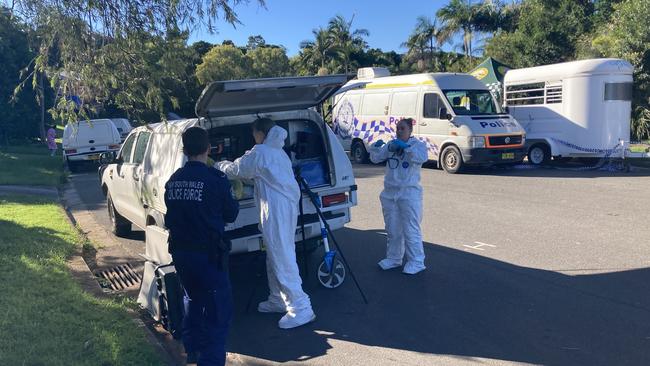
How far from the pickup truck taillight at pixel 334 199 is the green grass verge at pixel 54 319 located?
2407mm

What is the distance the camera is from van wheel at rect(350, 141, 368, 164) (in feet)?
62.7

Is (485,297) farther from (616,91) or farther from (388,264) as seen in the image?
(616,91)

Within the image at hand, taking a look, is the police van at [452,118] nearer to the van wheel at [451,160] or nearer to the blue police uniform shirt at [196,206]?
the van wheel at [451,160]

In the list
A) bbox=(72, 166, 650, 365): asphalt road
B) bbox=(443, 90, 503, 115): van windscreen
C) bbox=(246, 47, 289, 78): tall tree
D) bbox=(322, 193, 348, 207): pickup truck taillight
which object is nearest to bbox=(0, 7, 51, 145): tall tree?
bbox=(246, 47, 289, 78): tall tree

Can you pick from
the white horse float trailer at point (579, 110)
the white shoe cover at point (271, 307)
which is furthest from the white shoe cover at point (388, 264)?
the white horse float trailer at point (579, 110)

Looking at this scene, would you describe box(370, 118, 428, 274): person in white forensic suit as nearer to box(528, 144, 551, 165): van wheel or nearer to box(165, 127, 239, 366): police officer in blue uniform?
box(165, 127, 239, 366): police officer in blue uniform

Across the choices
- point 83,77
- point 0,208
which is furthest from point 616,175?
point 0,208

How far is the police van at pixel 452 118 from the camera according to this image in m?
14.9

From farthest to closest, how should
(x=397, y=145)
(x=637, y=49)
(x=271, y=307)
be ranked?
(x=637, y=49)
(x=397, y=145)
(x=271, y=307)

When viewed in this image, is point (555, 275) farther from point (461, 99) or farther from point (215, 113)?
point (461, 99)

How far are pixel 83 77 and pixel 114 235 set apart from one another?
14.8ft

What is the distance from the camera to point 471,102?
15578 mm

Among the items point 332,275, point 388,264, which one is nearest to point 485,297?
point 388,264

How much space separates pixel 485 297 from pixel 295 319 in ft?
6.59
